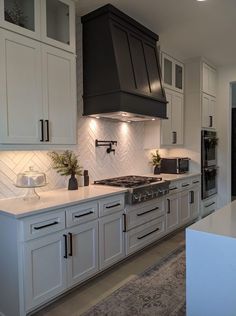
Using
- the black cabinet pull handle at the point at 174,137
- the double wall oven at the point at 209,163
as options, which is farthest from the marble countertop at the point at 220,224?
A: the double wall oven at the point at 209,163

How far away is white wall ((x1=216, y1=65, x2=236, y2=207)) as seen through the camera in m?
5.14

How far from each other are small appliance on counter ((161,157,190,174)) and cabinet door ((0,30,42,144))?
269cm

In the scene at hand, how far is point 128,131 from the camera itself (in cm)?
402

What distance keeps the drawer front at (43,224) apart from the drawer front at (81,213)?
8cm

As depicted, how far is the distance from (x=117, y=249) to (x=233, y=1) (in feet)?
9.57

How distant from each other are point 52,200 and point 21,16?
1.63m

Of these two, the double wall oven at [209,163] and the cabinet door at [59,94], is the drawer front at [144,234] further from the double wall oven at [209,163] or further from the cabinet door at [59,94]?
the double wall oven at [209,163]

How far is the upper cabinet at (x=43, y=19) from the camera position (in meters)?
2.15

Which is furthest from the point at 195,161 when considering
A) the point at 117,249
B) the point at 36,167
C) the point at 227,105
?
the point at 36,167

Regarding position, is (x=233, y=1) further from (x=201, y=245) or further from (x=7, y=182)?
(x=7, y=182)

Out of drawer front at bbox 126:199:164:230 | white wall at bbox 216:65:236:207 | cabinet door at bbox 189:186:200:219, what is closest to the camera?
drawer front at bbox 126:199:164:230

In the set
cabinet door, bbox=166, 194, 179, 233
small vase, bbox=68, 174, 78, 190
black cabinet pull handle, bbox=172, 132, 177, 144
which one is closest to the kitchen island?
small vase, bbox=68, 174, 78, 190

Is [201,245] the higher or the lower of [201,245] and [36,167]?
the lower

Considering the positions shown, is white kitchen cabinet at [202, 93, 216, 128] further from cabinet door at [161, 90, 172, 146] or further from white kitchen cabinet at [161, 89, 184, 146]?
cabinet door at [161, 90, 172, 146]
